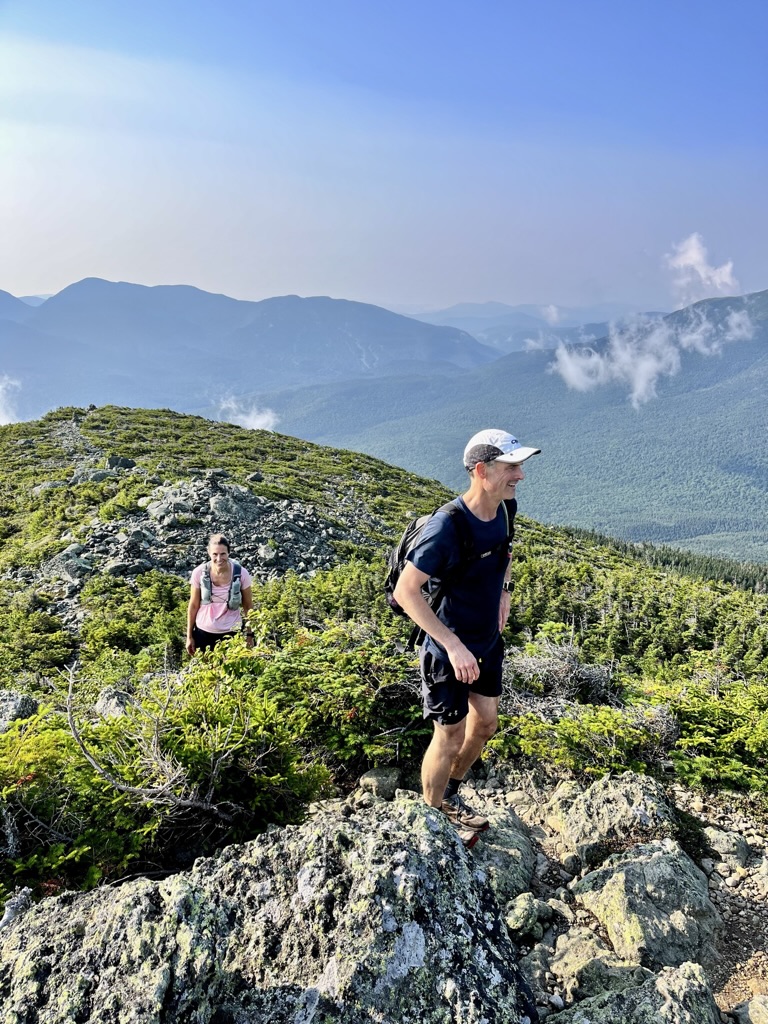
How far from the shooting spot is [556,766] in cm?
477

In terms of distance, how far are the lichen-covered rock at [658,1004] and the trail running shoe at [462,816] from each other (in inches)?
49.3

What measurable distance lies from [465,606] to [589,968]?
1789mm

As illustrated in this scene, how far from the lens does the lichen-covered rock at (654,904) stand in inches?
119

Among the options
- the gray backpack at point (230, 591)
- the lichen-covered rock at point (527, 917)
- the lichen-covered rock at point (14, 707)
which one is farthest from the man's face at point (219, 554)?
the lichen-covered rock at point (527, 917)

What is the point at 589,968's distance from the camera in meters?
2.77

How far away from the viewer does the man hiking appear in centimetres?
323

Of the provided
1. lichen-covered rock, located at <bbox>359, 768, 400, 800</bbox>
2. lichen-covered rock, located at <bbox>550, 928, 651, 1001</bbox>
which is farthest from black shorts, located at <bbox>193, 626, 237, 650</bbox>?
lichen-covered rock, located at <bbox>550, 928, 651, 1001</bbox>

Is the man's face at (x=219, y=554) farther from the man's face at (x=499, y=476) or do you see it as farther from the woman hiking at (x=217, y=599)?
the man's face at (x=499, y=476)

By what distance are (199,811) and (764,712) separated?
460 centimetres

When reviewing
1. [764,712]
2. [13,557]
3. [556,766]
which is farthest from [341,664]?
[13,557]

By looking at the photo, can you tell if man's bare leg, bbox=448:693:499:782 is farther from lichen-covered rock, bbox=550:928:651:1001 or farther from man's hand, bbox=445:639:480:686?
lichen-covered rock, bbox=550:928:651:1001

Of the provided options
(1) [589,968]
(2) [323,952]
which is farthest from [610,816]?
(2) [323,952]

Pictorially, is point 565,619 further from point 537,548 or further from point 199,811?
point 537,548

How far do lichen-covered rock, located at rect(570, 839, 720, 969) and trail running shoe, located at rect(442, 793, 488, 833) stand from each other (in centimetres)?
61
